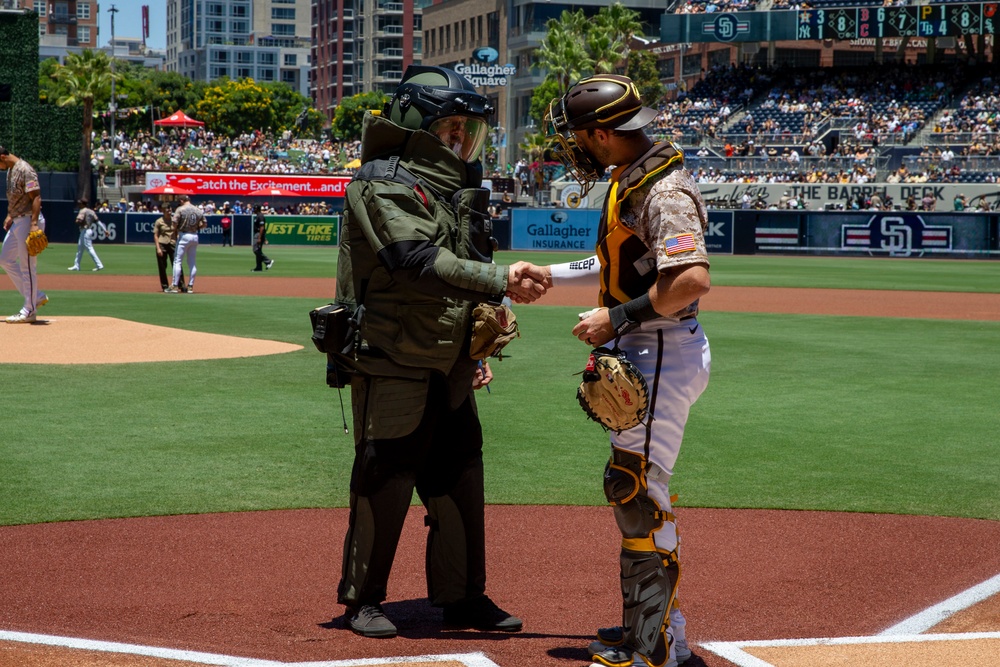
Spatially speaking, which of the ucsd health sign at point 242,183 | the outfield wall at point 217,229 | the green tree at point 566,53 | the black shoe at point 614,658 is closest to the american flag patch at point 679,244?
the black shoe at point 614,658

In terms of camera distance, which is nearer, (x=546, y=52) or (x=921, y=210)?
(x=921, y=210)

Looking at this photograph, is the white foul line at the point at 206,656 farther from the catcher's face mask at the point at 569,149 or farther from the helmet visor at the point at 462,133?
the helmet visor at the point at 462,133

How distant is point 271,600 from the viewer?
4.74 m

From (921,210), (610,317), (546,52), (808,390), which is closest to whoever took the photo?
(610,317)

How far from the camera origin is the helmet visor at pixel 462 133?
4.50 metres

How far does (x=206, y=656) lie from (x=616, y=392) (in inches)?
67.6

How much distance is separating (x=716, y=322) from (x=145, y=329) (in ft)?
28.6

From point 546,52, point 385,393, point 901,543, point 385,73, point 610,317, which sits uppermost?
point 385,73

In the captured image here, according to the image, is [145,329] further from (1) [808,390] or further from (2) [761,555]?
(2) [761,555]

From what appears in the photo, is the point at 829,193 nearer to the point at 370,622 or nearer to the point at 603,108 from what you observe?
the point at 603,108

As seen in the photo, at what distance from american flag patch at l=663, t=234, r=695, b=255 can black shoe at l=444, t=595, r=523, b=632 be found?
5.41ft

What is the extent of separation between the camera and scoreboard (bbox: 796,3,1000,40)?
5384 centimetres

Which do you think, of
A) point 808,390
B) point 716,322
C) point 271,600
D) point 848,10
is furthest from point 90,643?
point 848,10

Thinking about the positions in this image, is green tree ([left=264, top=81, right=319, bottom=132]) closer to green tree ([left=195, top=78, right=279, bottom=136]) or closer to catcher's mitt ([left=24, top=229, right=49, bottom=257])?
green tree ([left=195, top=78, right=279, bottom=136])
